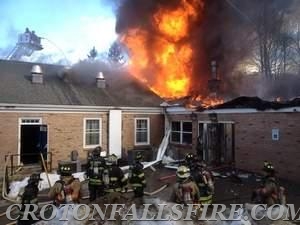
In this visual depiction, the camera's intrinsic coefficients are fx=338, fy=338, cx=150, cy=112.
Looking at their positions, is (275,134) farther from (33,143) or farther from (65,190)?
(33,143)

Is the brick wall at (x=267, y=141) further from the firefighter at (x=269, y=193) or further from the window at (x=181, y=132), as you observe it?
the firefighter at (x=269, y=193)

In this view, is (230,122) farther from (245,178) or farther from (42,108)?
(42,108)

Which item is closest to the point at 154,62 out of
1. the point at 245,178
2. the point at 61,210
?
the point at 245,178

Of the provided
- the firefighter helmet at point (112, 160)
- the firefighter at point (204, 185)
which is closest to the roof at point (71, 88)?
the firefighter helmet at point (112, 160)

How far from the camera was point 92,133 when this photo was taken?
1764cm

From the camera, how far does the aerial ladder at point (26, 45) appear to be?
112 feet

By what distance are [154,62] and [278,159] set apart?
44.4 ft

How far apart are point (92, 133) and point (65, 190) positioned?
11880 mm

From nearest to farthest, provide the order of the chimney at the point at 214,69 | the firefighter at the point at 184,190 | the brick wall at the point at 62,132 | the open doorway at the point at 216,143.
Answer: the firefighter at the point at 184,190, the brick wall at the point at 62,132, the open doorway at the point at 216,143, the chimney at the point at 214,69

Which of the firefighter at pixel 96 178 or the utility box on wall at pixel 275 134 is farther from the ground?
the utility box on wall at pixel 275 134

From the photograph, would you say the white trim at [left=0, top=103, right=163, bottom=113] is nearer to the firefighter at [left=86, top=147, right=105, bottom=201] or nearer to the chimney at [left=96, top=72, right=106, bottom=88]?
the chimney at [left=96, top=72, right=106, bottom=88]

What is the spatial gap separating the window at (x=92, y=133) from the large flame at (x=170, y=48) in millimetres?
6788

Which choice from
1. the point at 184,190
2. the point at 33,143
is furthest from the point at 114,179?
the point at 33,143

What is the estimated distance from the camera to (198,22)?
23.8m
